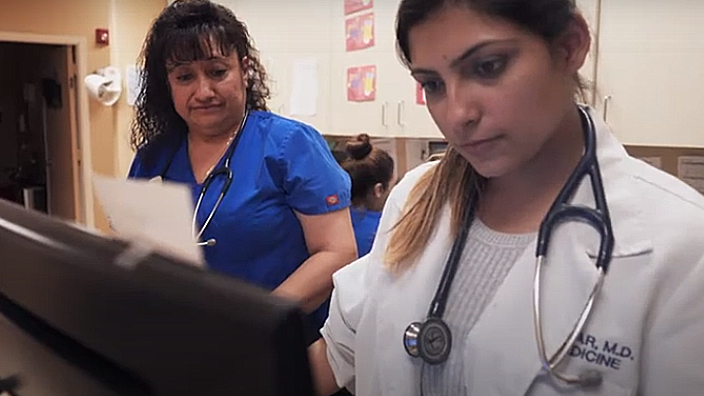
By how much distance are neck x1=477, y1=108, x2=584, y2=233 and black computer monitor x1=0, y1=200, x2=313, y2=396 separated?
1.90 ft

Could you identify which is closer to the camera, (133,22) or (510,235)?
(510,235)

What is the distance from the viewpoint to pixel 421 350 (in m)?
0.86

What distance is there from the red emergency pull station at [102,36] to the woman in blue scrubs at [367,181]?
2766mm

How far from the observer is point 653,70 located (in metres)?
2.25

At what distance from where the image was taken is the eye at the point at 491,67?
777mm

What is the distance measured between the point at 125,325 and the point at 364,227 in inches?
75.1

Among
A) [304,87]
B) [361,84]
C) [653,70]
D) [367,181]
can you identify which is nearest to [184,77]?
[367,181]

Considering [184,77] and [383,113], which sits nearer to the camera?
[184,77]

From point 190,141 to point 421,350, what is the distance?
830 mm

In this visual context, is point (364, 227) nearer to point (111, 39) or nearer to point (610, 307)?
point (610, 307)

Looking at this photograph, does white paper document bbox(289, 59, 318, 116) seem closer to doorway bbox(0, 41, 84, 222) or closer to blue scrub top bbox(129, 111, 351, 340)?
doorway bbox(0, 41, 84, 222)

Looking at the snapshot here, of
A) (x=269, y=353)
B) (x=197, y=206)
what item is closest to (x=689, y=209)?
(x=269, y=353)

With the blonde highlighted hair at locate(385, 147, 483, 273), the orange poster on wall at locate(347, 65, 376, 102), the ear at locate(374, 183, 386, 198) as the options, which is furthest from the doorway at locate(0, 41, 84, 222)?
the blonde highlighted hair at locate(385, 147, 483, 273)

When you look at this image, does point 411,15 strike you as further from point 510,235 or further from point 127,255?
point 127,255
